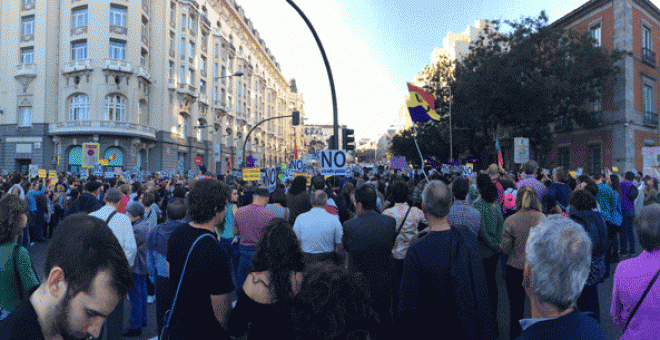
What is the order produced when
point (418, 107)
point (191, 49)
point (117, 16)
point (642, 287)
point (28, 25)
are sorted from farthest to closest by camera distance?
1. point (191, 49)
2. point (28, 25)
3. point (117, 16)
4. point (418, 107)
5. point (642, 287)

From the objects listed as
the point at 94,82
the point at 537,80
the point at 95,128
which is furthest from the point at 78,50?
the point at 537,80

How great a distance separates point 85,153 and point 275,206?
53.7 feet

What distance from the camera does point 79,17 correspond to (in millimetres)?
32844

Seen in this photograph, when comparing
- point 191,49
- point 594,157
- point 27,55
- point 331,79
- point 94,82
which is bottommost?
point 594,157

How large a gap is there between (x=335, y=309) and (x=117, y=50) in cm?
3666

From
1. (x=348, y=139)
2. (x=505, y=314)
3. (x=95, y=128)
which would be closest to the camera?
(x=505, y=314)

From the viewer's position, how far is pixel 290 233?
2580 millimetres

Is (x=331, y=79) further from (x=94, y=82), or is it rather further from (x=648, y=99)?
(x=648, y=99)

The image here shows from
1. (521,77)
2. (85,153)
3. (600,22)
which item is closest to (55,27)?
(85,153)

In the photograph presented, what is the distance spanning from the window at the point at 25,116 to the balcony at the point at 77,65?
4725mm

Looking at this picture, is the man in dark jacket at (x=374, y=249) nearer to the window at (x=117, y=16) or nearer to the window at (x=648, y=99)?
the window at (x=648, y=99)

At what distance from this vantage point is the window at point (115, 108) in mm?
32438

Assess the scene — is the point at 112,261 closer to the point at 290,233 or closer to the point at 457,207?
the point at 290,233

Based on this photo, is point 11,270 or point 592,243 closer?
point 11,270
